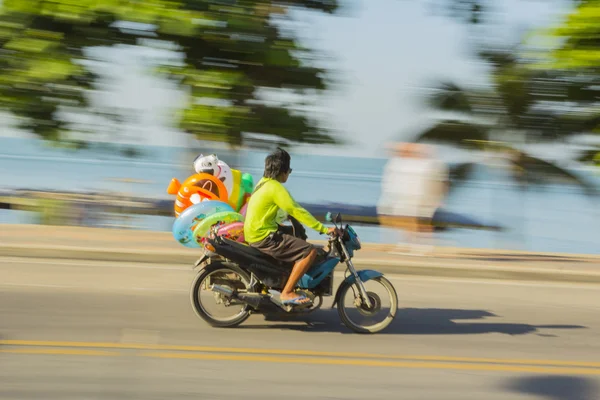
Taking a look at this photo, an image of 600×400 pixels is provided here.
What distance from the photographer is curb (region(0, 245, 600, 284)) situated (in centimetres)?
1062

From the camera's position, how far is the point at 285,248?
771 centimetres

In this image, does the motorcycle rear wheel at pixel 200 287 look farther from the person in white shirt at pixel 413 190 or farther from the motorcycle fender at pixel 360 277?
the person in white shirt at pixel 413 190

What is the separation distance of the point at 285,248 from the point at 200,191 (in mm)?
2025

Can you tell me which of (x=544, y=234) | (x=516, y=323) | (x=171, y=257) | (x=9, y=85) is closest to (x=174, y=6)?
(x=9, y=85)

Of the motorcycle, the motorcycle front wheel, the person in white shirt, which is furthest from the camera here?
the person in white shirt

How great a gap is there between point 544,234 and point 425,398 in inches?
666

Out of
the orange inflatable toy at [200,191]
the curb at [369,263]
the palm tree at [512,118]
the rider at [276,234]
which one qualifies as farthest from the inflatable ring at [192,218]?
the palm tree at [512,118]

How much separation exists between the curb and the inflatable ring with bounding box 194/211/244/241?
208cm

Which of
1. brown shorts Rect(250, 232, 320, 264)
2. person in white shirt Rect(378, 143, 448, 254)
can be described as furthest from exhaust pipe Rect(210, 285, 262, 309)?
person in white shirt Rect(378, 143, 448, 254)

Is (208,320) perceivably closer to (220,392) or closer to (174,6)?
(220,392)

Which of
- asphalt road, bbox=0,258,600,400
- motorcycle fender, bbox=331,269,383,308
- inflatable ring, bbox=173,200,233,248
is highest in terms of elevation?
inflatable ring, bbox=173,200,233,248

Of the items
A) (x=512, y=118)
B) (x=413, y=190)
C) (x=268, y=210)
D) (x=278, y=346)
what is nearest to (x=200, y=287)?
(x=268, y=210)

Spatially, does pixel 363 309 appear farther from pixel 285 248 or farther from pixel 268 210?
pixel 268 210

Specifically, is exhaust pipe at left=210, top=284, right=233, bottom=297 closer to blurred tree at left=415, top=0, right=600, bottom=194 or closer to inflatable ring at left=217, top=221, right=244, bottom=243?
inflatable ring at left=217, top=221, right=244, bottom=243
